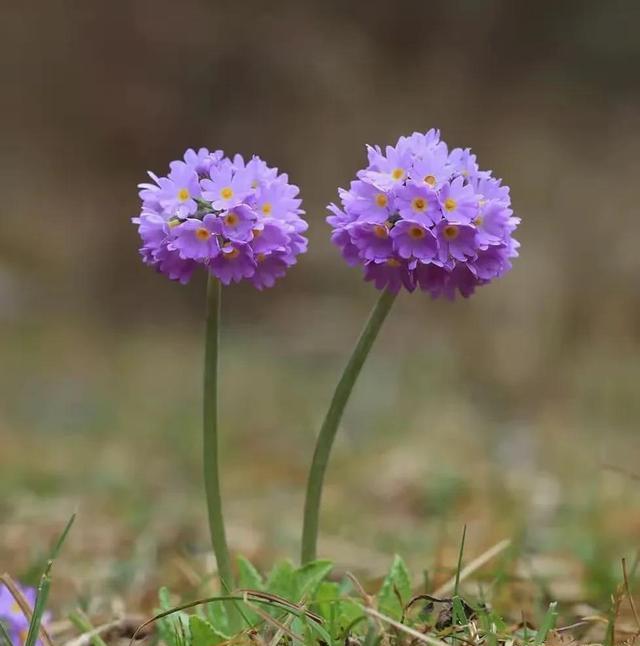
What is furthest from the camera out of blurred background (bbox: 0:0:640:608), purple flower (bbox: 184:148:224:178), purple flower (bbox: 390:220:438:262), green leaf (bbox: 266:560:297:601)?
blurred background (bbox: 0:0:640:608)

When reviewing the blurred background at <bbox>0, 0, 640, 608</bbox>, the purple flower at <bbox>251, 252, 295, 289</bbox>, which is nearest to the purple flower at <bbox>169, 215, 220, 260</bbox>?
the purple flower at <bbox>251, 252, 295, 289</bbox>

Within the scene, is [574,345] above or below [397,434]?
above

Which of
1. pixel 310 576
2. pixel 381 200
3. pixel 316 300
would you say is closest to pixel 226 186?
pixel 381 200

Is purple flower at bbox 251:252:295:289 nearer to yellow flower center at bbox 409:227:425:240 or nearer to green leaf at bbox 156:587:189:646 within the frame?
yellow flower center at bbox 409:227:425:240

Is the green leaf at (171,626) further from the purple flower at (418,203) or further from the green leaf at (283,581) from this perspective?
the purple flower at (418,203)

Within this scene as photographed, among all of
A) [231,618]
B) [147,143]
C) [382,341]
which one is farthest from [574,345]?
[231,618]

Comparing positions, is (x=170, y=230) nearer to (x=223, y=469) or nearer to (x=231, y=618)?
(x=231, y=618)

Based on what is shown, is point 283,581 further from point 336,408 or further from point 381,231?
point 381,231
